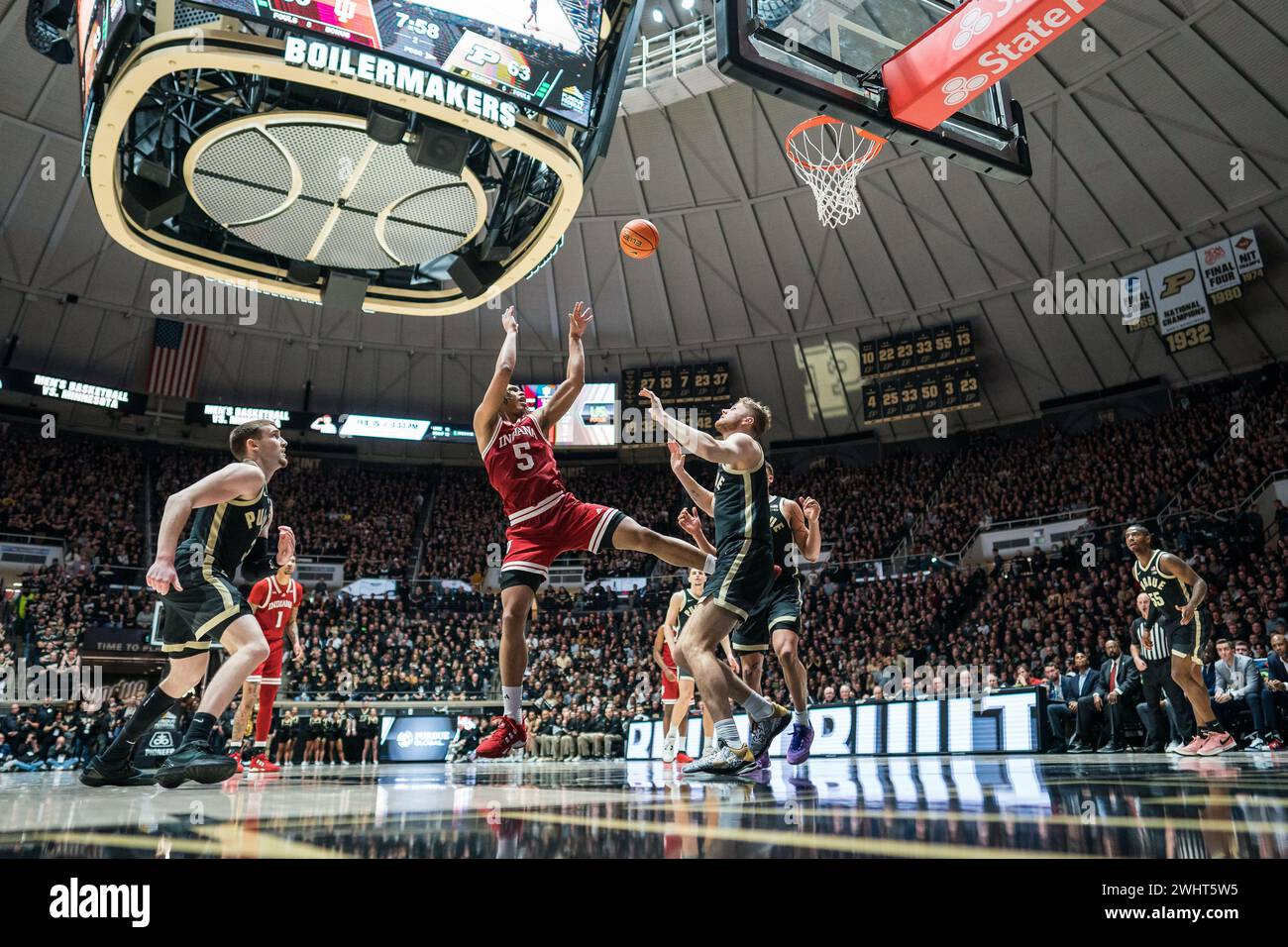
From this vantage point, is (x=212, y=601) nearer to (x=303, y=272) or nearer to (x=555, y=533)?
(x=555, y=533)

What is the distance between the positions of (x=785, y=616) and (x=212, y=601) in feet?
14.6

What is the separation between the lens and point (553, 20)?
1084 cm

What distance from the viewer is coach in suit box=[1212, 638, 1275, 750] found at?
38.0 ft

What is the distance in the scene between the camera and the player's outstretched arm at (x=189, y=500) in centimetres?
490

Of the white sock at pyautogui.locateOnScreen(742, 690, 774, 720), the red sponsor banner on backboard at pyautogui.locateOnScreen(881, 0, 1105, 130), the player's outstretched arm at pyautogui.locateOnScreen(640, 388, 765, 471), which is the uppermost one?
the red sponsor banner on backboard at pyautogui.locateOnScreen(881, 0, 1105, 130)

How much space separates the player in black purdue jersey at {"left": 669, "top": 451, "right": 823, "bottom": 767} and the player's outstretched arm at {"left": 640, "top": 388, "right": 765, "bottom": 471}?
1.11 metres

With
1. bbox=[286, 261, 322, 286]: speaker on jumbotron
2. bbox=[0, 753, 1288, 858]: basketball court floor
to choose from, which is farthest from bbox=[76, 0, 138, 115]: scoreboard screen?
bbox=[0, 753, 1288, 858]: basketball court floor

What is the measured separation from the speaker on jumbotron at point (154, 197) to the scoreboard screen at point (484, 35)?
3.52 m

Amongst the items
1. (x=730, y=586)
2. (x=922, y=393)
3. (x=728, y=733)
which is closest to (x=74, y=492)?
(x=922, y=393)

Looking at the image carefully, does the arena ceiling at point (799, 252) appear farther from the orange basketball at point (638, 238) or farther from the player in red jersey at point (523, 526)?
the player in red jersey at point (523, 526)

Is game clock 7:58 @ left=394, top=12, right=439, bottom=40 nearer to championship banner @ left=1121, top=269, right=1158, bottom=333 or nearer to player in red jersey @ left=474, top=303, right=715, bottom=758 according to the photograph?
player in red jersey @ left=474, top=303, right=715, bottom=758

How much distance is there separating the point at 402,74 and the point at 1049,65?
1555cm
